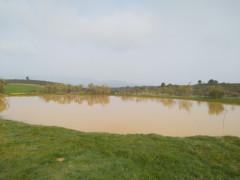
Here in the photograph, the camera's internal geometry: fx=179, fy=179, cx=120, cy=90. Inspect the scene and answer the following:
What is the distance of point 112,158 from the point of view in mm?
3535

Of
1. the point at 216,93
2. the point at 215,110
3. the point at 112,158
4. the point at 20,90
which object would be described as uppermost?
the point at 216,93

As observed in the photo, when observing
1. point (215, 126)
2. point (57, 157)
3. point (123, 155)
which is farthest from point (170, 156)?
point (215, 126)

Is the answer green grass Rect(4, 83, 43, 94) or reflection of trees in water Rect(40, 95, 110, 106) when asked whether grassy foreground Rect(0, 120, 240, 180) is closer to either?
reflection of trees in water Rect(40, 95, 110, 106)

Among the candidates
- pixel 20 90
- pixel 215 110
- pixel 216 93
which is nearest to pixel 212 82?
pixel 216 93

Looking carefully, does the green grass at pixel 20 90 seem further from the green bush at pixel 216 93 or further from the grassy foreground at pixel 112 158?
the grassy foreground at pixel 112 158

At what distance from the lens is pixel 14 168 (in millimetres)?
3127

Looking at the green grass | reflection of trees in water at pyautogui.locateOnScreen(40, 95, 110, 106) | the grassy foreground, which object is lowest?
reflection of trees in water at pyautogui.locateOnScreen(40, 95, 110, 106)

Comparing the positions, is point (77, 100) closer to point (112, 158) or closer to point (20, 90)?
point (20, 90)

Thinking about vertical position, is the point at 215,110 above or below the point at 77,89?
below

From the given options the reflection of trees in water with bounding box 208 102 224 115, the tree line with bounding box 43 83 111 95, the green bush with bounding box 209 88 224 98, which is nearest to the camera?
the reflection of trees in water with bounding box 208 102 224 115

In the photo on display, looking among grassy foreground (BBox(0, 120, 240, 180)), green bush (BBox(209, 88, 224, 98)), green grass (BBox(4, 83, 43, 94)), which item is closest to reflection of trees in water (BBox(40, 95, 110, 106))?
green grass (BBox(4, 83, 43, 94))

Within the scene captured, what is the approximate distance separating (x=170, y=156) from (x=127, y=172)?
1.14 metres

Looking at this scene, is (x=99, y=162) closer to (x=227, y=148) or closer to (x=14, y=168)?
(x=14, y=168)

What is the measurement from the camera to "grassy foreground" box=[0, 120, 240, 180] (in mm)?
2953
